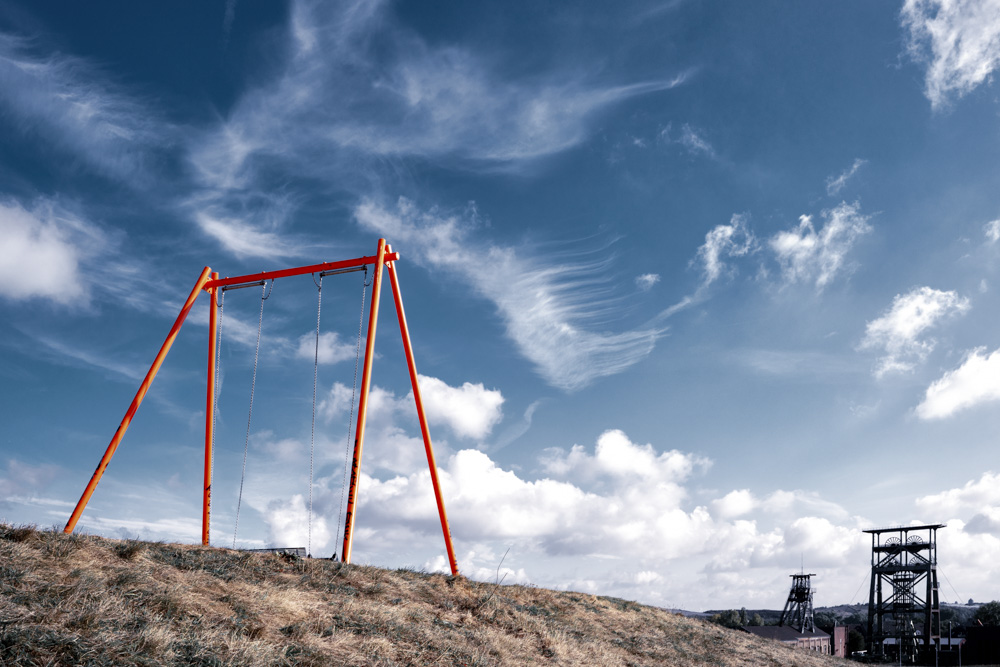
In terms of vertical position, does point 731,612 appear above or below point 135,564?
below

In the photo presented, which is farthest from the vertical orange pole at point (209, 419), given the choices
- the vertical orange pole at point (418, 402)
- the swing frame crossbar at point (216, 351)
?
the vertical orange pole at point (418, 402)

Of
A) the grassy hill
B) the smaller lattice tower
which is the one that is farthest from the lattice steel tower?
the grassy hill

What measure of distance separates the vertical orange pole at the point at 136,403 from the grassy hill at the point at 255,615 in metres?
4.74

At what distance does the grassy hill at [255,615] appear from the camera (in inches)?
332

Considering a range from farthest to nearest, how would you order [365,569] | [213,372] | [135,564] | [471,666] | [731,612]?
[731,612] < [213,372] < [365,569] < [135,564] < [471,666]

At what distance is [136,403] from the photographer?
20.0 m

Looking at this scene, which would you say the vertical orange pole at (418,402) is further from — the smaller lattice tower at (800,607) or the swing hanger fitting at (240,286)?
the smaller lattice tower at (800,607)

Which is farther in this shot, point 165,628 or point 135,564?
point 135,564

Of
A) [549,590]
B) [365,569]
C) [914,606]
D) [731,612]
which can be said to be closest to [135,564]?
[365,569]

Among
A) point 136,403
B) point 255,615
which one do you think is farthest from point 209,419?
point 255,615

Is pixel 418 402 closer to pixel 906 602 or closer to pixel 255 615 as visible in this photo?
pixel 255 615

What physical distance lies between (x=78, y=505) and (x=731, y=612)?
8534 centimetres

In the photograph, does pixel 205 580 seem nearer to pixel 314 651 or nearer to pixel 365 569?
pixel 314 651

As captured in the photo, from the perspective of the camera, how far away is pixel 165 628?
8.95 m
